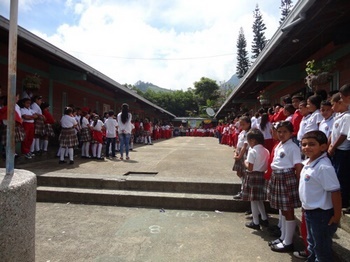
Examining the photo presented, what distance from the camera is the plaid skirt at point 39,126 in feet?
25.4

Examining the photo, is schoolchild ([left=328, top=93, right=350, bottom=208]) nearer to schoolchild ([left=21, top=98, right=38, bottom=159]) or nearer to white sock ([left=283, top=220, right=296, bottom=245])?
white sock ([left=283, top=220, right=296, bottom=245])

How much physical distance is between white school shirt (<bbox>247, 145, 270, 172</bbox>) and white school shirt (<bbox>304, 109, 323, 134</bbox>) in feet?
3.29

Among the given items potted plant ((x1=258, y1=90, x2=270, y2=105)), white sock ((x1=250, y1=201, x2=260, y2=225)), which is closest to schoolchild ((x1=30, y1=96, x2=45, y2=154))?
white sock ((x1=250, y1=201, x2=260, y2=225))

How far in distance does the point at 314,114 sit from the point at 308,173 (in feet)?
6.98

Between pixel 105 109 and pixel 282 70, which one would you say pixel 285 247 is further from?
pixel 105 109

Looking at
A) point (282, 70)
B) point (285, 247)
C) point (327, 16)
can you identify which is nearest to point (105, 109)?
point (282, 70)

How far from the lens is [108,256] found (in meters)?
3.27

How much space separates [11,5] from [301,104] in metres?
4.34

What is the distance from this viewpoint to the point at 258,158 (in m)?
4.01

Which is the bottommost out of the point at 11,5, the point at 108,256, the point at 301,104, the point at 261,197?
the point at 108,256

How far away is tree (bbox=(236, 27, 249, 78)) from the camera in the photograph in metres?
44.8

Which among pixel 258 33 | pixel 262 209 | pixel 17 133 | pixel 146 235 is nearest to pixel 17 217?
pixel 146 235

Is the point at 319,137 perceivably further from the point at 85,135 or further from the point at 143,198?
the point at 85,135

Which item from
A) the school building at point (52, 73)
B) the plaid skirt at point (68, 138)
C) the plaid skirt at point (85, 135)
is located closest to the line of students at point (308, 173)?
the plaid skirt at point (68, 138)
